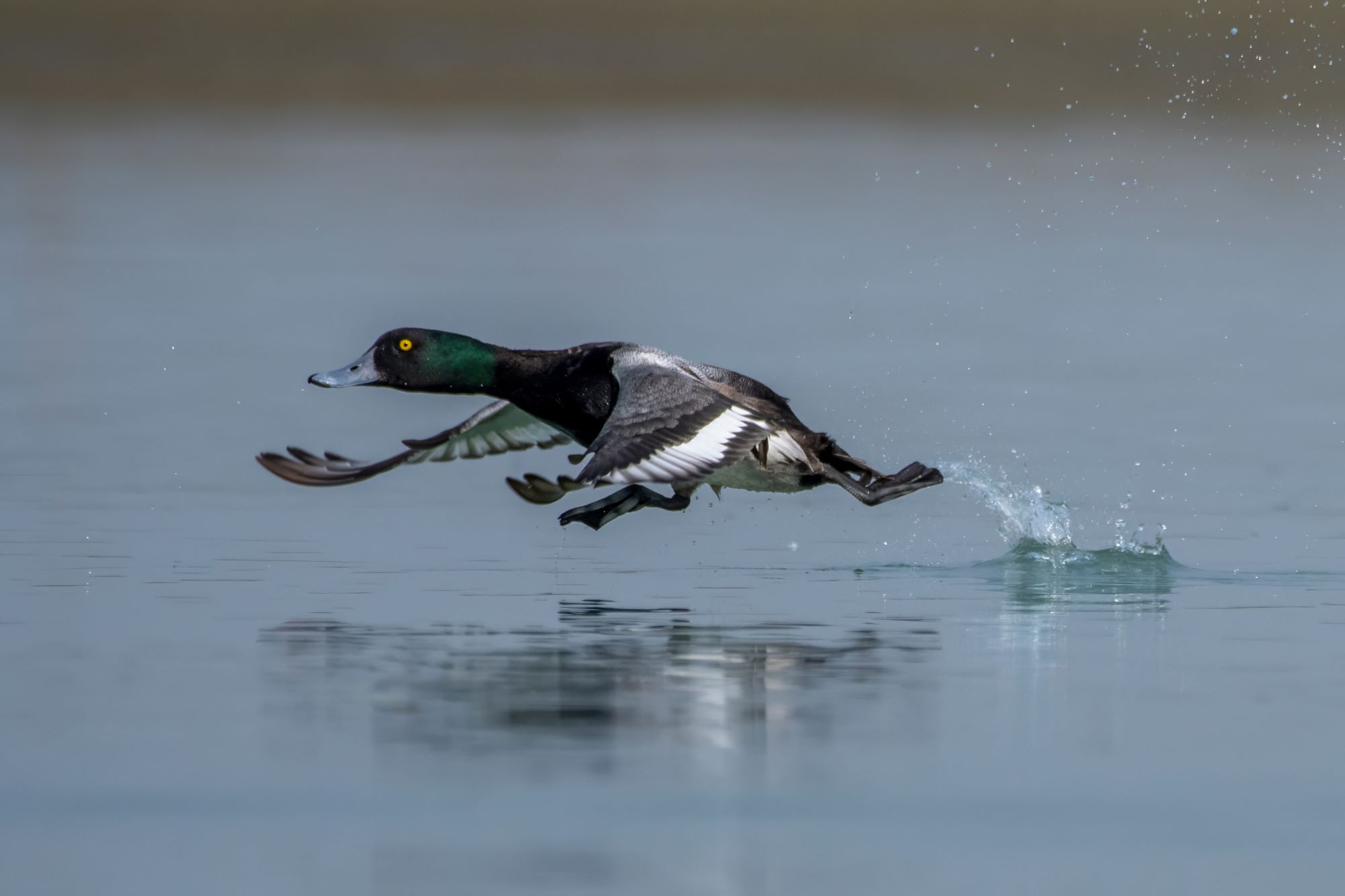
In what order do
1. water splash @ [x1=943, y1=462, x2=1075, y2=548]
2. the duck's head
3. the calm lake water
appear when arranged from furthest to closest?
the duck's head, water splash @ [x1=943, y1=462, x2=1075, y2=548], the calm lake water

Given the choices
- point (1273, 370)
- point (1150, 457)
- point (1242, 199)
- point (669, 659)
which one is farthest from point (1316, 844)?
point (1242, 199)

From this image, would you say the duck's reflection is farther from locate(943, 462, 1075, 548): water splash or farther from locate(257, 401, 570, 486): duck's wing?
locate(257, 401, 570, 486): duck's wing

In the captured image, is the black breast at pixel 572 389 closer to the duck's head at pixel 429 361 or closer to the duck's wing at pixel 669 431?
the duck's head at pixel 429 361

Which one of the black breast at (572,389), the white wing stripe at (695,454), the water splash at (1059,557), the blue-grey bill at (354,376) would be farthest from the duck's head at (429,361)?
A: the water splash at (1059,557)

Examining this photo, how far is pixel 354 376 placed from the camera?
9.76 metres

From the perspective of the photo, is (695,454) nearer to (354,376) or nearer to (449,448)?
(354,376)

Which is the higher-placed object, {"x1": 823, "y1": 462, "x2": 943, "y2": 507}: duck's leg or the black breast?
the black breast

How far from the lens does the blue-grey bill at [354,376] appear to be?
958 centimetres

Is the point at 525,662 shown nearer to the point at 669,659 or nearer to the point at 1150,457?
the point at 669,659

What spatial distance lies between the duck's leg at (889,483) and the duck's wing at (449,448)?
1583 mm

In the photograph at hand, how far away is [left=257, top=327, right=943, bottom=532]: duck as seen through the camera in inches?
315

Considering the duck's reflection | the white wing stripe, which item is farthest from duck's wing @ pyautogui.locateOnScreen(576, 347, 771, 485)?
the duck's reflection

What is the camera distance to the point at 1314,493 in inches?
394

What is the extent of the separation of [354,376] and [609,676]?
3.55 metres
